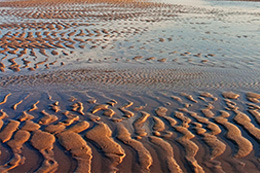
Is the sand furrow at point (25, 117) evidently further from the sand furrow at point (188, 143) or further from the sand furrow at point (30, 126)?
the sand furrow at point (188, 143)

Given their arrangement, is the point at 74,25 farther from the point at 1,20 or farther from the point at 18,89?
the point at 18,89

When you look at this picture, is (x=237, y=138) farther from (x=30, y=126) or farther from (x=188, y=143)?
(x=30, y=126)

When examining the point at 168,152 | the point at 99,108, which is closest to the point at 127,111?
the point at 99,108

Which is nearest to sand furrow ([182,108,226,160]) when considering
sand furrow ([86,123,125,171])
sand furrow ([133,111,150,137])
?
sand furrow ([133,111,150,137])

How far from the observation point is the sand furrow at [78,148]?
3475 millimetres

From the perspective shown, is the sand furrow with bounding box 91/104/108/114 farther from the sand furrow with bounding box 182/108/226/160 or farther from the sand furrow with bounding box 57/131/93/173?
the sand furrow with bounding box 182/108/226/160

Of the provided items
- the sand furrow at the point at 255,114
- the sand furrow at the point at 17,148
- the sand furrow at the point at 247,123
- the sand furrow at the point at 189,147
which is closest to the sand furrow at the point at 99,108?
the sand furrow at the point at 17,148

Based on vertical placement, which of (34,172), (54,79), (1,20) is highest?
(34,172)

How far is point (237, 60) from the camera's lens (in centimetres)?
825

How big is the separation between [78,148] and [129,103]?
1728mm

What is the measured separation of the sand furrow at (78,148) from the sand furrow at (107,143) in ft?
0.53

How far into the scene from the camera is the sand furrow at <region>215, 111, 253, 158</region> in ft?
12.3

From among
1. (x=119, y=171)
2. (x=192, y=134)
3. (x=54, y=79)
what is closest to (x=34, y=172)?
(x=119, y=171)

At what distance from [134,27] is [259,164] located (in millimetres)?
10856
